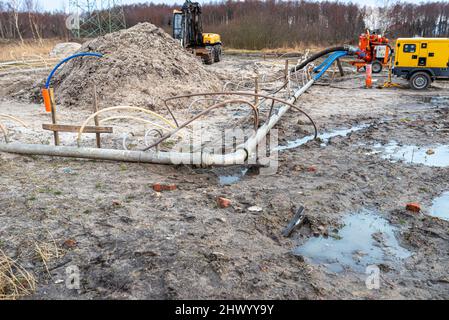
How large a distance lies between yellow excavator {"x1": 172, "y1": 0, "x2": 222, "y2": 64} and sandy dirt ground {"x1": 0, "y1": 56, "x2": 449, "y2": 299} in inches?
526

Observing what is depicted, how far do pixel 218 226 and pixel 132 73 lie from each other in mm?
8029

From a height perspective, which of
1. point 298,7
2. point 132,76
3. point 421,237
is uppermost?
point 298,7

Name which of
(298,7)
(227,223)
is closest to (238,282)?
(227,223)

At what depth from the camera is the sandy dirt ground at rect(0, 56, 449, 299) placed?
308cm

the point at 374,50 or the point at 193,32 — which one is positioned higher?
the point at 193,32

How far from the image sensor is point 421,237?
3949 millimetres

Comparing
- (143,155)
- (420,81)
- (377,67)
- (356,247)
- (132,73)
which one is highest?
(132,73)

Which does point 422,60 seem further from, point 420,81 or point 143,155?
point 143,155

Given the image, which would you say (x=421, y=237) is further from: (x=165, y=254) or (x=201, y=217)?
(x=165, y=254)

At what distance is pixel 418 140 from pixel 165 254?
643 centimetres

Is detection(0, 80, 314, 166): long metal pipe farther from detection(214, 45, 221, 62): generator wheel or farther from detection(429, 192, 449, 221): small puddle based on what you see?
detection(214, 45, 221, 62): generator wheel

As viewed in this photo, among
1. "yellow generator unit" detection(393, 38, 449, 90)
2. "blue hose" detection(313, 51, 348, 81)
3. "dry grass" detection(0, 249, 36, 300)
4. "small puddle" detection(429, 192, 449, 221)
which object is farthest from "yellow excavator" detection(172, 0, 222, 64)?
"dry grass" detection(0, 249, 36, 300)

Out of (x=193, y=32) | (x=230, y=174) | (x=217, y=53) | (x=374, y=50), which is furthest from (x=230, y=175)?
(x=217, y=53)

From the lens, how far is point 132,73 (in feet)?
35.9
